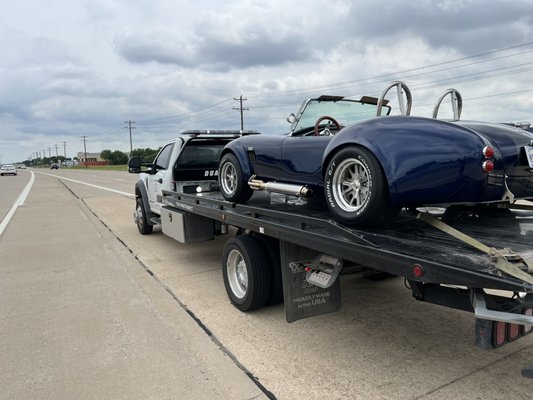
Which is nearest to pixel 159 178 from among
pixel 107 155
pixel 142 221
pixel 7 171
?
pixel 142 221

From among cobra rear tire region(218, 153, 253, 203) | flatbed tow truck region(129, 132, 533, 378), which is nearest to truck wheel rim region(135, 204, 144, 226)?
flatbed tow truck region(129, 132, 533, 378)

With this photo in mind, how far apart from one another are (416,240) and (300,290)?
1.16 metres

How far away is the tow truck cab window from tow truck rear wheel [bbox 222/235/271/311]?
339 centimetres

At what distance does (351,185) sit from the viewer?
3.44 metres

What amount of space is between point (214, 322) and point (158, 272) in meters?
2.18

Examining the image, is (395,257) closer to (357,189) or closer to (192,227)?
(357,189)

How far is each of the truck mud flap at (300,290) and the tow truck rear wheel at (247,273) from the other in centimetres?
47

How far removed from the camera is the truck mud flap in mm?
3789

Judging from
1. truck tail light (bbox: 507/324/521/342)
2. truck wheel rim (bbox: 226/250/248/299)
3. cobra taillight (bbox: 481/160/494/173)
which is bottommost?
truck wheel rim (bbox: 226/250/248/299)

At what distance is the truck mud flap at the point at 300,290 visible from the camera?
12.4 feet

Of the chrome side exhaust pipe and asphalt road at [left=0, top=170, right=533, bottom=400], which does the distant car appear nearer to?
asphalt road at [left=0, top=170, right=533, bottom=400]

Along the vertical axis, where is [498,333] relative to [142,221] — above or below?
above

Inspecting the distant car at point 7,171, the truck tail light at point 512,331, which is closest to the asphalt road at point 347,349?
the truck tail light at point 512,331

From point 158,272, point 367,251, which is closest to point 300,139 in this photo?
point 367,251
